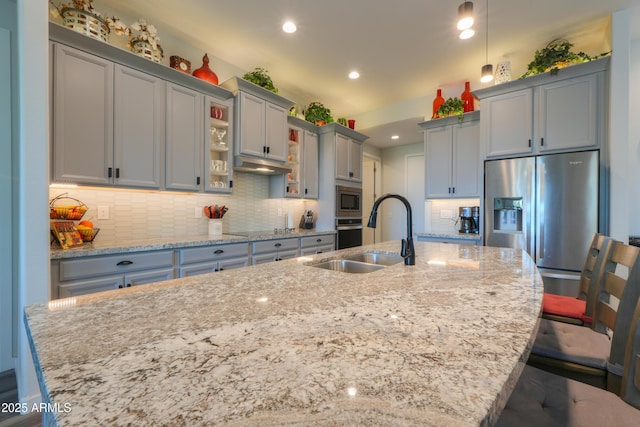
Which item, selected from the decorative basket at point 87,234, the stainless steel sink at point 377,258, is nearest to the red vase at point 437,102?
the stainless steel sink at point 377,258

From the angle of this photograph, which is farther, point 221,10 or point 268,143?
point 268,143

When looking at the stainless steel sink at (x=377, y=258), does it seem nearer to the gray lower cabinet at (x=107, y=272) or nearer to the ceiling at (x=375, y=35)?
the gray lower cabinet at (x=107, y=272)

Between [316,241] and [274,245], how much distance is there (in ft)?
2.37

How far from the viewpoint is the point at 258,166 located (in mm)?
3203

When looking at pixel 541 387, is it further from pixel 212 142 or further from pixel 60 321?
pixel 212 142

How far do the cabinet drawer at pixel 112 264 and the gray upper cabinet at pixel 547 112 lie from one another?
11.5ft

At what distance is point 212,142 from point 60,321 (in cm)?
262

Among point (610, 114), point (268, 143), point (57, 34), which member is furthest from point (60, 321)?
point (610, 114)

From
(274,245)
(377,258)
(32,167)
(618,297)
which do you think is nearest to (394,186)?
(274,245)

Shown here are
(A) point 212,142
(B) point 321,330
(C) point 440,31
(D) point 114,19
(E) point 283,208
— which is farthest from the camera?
(E) point 283,208

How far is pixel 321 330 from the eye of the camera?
23.5 inches

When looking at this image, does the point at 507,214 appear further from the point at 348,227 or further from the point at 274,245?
the point at 274,245

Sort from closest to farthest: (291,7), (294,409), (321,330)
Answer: (294,409) < (321,330) < (291,7)

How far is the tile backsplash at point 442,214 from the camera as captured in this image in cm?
408
